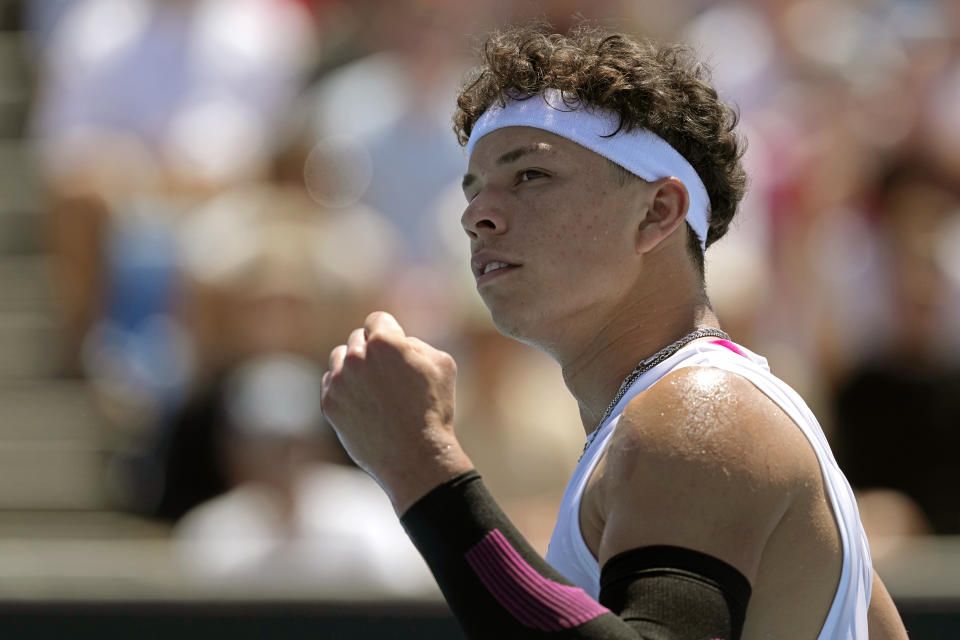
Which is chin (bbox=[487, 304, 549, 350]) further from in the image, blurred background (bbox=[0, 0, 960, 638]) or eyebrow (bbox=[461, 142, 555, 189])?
blurred background (bbox=[0, 0, 960, 638])

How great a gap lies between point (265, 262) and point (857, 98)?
3.27 m

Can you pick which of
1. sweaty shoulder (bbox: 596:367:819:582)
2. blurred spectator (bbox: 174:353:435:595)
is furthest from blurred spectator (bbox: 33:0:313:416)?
sweaty shoulder (bbox: 596:367:819:582)

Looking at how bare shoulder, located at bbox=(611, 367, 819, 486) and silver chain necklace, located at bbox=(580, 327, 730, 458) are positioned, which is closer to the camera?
bare shoulder, located at bbox=(611, 367, 819, 486)

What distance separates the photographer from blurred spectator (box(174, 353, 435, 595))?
208 inches

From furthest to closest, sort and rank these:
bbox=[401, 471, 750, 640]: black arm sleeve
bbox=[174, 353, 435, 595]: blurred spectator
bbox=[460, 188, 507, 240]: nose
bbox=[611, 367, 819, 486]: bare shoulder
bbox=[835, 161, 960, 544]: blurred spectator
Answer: bbox=[835, 161, 960, 544]: blurred spectator → bbox=[174, 353, 435, 595]: blurred spectator → bbox=[460, 188, 507, 240]: nose → bbox=[611, 367, 819, 486]: bare shoulder → bbox=[401, 471, 750, 640]: black arm sleeve

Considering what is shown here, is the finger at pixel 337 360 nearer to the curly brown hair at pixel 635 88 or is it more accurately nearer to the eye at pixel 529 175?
the eye at pixel 529 175

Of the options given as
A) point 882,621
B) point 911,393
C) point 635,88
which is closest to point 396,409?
point 635,88

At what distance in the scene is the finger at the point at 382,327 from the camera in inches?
84.5

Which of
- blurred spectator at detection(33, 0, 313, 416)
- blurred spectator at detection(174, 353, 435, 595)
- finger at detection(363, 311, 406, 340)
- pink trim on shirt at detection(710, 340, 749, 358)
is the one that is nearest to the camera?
finger at detection(363, 311, 406, 340)

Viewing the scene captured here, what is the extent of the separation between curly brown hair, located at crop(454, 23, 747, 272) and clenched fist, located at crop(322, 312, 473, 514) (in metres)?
0.63

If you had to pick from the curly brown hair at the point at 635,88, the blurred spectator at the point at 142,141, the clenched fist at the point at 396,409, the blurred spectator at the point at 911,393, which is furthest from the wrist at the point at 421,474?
the blurred spectator at the point at 142,141

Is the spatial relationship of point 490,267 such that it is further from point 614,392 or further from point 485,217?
point 614,392

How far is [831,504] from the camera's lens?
2.15 m

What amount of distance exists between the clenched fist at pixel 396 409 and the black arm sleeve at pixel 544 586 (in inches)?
1.7
